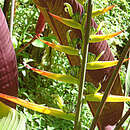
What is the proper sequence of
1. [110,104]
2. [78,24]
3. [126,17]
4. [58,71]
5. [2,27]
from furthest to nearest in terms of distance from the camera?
[126,17] < [58,71] < [110,104] < [2,27] < [78,24]

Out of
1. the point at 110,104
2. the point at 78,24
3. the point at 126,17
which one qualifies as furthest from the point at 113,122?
the point at 126,17

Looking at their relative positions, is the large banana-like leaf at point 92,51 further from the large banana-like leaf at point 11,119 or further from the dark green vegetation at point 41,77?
the dark green vegetation at point 41,77

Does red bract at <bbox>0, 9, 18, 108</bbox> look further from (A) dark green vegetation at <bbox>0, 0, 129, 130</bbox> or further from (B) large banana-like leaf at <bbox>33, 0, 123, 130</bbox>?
(A) dark green vegetation at <bbox>0, 0, 129, 130</bbox>

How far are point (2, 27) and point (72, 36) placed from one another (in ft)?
0.58

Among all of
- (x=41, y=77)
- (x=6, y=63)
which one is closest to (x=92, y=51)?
(x=6, y=63)

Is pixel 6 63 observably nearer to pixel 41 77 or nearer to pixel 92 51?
pixel 92 51

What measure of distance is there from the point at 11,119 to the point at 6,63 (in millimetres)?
140

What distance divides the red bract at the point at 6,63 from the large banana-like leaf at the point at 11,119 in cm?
10

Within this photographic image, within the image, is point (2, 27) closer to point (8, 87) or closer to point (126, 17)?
point (8, 87)

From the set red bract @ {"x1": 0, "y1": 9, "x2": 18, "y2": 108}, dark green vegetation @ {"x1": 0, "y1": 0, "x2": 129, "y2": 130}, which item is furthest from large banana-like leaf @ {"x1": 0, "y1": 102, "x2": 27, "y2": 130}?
dark green vegetation @ {"x1": 0, "y1": 0, "x2": 129, "y2": 130}

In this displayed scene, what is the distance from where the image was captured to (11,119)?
440 mm

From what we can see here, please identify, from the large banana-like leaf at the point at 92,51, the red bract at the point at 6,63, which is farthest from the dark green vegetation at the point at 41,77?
the red bract at the point at 6,63

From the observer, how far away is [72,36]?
593 mm

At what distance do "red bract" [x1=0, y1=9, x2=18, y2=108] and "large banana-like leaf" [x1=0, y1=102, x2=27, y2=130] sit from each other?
10 cm
